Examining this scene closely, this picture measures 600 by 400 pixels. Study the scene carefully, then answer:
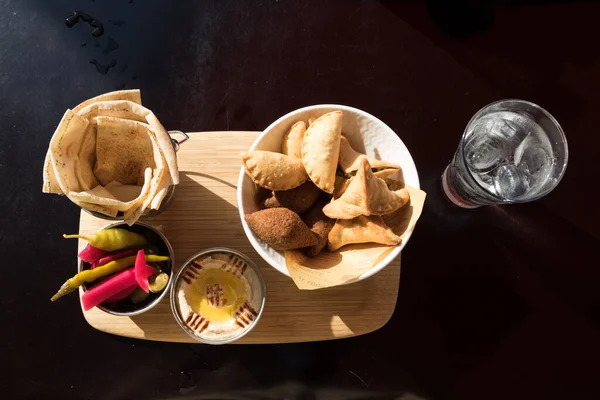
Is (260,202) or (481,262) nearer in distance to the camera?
(260,202)

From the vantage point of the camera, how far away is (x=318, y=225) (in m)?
0.99

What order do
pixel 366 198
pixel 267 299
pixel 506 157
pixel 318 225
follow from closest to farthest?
pixel 366 198, pixel 318 225, pixel 267 299, pixel 506 157

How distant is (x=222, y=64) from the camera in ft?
4.29

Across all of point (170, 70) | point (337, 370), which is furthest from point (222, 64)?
point (337, 370)

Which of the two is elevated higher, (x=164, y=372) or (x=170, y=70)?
(x=170, y=70)

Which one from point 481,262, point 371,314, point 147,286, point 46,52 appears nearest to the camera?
point 147,286

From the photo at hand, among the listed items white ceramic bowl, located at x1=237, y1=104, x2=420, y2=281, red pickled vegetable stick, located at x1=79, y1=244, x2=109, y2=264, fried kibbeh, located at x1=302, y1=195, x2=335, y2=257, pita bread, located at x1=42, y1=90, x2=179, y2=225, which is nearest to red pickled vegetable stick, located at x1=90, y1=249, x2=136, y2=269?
red pickled vegetable stick, located at x1=79, y1=244, x2=109, y2=264

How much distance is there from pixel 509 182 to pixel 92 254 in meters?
1.01

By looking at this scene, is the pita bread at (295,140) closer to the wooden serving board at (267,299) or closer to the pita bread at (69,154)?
the wooden serving board at (267,299)

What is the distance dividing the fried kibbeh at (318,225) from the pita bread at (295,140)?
0.13 metres

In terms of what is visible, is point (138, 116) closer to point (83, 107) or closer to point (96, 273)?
point (83, 107)

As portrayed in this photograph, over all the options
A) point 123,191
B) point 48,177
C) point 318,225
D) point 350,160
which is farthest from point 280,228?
point 48,177

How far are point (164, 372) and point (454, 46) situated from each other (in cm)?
119

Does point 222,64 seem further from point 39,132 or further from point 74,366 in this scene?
point 74,366
